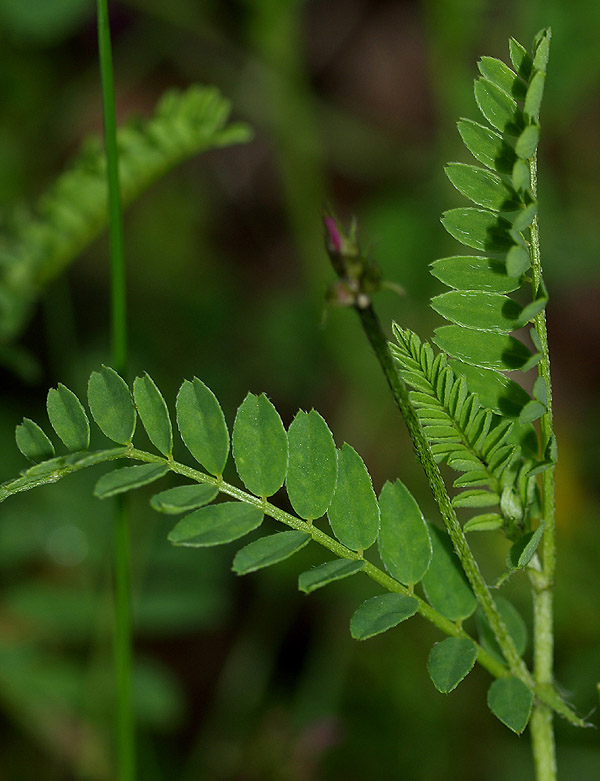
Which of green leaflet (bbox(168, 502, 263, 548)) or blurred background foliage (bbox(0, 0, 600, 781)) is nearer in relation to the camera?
green leaflet (bbox(168, 502, 263, 548))

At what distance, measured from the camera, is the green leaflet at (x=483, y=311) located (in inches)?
26.0

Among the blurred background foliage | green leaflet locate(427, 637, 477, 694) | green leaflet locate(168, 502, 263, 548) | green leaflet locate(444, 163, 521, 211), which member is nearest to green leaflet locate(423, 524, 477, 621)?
green leaflet locate(427, 637, 477, 694)

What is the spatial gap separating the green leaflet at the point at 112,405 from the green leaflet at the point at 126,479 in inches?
1.8

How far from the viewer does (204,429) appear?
2.24 feet

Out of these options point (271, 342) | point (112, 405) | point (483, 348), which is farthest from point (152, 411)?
point (271, 342)

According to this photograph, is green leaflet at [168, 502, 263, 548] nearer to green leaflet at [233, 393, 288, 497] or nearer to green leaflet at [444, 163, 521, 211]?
green leaflet at [233, 393, 288, 497]

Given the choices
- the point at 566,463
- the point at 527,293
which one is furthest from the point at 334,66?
the point at 566,463

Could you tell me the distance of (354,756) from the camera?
168 centimetres

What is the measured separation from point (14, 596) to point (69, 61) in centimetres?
168

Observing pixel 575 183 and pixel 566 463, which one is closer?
pixel 566 463

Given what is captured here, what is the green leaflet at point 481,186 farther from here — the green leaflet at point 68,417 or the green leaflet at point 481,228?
the green leaflet at point 68,417

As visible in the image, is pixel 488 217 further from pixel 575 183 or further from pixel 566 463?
pixel 575 183

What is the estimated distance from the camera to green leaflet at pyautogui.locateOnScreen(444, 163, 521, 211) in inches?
25.3

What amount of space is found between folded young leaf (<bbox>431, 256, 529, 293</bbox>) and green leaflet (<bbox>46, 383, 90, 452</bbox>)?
0.28 metres
